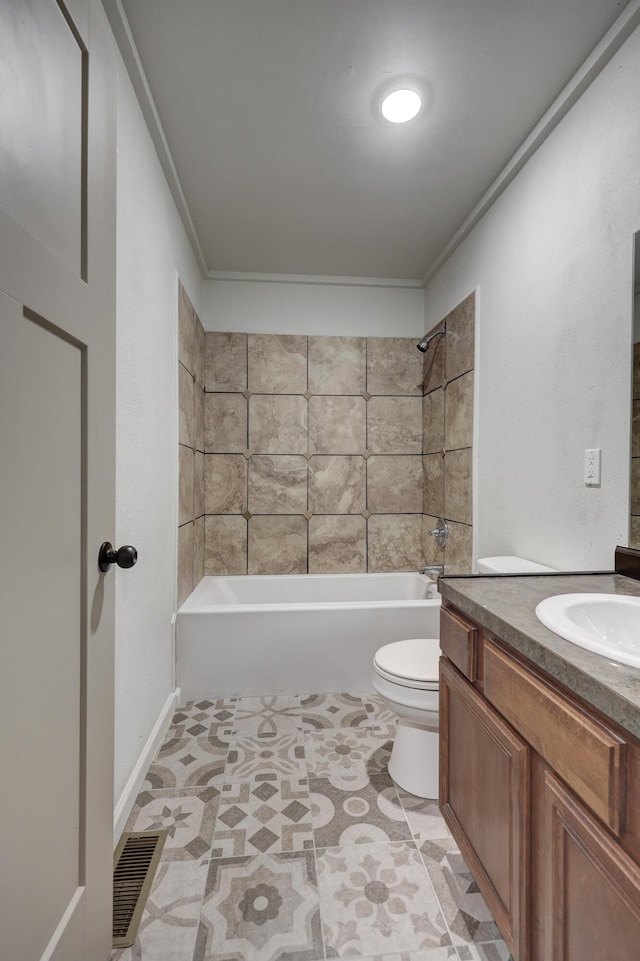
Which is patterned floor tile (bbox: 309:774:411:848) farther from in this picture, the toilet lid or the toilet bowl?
the toilet lid

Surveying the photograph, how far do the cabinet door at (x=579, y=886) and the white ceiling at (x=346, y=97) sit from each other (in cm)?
195

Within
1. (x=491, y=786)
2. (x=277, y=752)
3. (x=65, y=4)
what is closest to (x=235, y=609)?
(x=277, y=752)

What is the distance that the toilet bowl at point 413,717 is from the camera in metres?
1.53

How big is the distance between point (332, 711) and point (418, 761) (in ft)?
2.07

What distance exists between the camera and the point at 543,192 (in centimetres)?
174

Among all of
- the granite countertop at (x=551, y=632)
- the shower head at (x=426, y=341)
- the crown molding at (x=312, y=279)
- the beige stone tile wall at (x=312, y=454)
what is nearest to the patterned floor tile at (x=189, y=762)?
the granite countertop at (x=551, y=632)

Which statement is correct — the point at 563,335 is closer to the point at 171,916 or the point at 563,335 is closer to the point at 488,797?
the point at 488,797

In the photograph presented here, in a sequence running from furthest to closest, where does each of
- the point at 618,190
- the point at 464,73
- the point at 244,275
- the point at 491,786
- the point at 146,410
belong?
1. the point at 244,275
2. the point at 146,410
3. the point at 464,73
4. the point at 618,190
5. the point at 491,786

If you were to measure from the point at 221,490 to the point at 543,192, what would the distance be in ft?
7.71

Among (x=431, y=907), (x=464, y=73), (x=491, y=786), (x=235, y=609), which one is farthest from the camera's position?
(x=235, y=609)

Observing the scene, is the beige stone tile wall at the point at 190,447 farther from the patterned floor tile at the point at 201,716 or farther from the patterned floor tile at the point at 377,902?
the patterned floor tile at the point at 377,902

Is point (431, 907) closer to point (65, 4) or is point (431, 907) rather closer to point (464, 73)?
point (65, 4)

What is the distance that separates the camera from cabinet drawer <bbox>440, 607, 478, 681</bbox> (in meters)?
1.09

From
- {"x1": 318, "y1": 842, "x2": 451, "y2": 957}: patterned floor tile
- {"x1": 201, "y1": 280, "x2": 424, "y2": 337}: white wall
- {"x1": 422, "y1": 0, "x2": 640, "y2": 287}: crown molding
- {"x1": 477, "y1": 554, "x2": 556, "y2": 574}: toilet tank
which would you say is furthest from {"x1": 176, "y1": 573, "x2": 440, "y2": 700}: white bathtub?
{"x1": 422, "y1": 0, "x2": 640, "y2": 287}: crown molding
